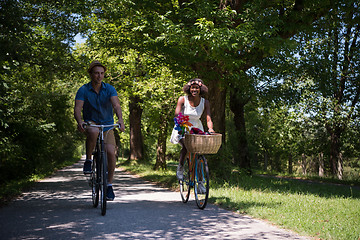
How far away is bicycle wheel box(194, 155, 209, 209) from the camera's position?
21.3 feet

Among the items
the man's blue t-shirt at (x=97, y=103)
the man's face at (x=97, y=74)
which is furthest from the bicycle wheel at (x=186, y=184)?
the man's face at (x=97, y=74)

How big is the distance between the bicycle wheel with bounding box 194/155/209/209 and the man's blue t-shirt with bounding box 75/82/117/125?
1797 mm

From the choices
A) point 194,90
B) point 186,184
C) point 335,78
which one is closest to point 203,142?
point 194,90

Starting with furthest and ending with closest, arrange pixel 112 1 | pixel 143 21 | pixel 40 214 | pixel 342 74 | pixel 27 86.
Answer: pixel 342 74, pixel 27 86, pixel 112 1, pixel 143 21, pixel 40 214

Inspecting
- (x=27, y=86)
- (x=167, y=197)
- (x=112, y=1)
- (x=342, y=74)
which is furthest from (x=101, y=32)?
(x=342, y=74)

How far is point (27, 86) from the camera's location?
1673 cm

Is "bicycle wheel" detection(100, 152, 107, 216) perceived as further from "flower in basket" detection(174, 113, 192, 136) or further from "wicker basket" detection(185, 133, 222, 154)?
"flower in basket" detection(174, 113, 192, 136)

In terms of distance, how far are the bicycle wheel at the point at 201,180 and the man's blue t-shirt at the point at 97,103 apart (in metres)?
1.80

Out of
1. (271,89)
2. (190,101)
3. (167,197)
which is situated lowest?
(167,197)

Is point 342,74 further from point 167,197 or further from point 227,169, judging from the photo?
point 167,197

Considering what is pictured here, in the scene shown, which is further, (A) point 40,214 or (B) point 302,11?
(B) point 302,11

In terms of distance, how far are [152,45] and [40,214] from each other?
6312mm

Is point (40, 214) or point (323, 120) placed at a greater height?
point (323, 120)

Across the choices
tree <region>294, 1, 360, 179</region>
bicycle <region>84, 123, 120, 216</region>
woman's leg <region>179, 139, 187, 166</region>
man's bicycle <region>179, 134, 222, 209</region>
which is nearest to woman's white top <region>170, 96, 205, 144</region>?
woman's leg <region>179, 139, 187, 166</region>
